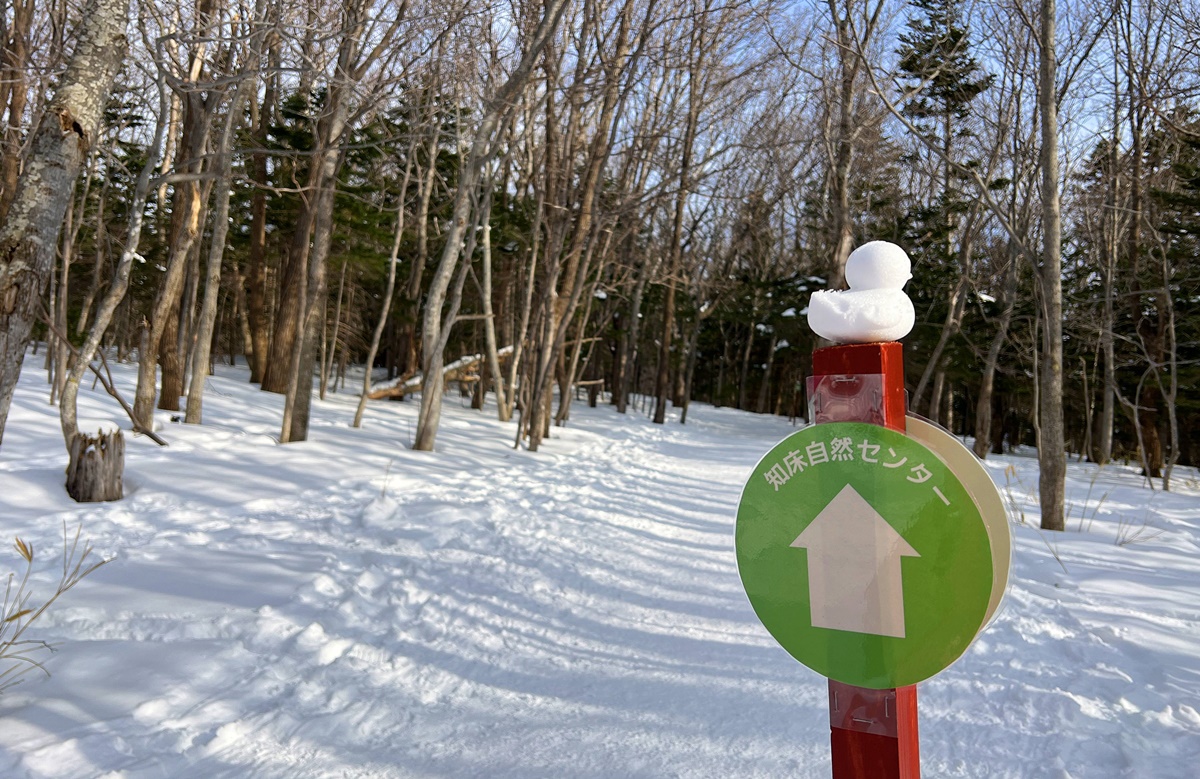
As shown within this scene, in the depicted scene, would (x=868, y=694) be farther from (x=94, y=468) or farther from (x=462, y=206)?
(x=462, y=206)

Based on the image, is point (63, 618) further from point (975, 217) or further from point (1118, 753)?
point (975, 217)

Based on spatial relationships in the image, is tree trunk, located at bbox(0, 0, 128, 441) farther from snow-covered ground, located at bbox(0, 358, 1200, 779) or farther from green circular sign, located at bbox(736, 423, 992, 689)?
green circular sign, located at bbox(736, 423, 992, 689)

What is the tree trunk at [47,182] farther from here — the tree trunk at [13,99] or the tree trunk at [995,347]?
the tree trunk at [995,347]

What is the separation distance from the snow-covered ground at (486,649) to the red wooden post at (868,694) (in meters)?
1.39

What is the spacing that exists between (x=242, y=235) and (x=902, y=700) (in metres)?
21.8

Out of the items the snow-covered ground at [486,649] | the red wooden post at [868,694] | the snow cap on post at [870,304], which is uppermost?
the snow cap on post at [870,304]

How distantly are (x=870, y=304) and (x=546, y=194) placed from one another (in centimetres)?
1301

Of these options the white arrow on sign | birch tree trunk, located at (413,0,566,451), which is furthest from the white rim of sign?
birch tree trunk, located at (413,0,566,451)

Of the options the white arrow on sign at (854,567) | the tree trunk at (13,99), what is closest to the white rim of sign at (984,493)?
the white arrow on sign at (854,567)

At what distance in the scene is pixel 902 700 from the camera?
1.44 meters

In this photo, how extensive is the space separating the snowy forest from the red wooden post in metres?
3.86

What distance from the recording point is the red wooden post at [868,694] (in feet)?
4.66

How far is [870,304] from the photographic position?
1508 mm

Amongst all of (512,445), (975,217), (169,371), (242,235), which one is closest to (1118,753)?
(512,445)
